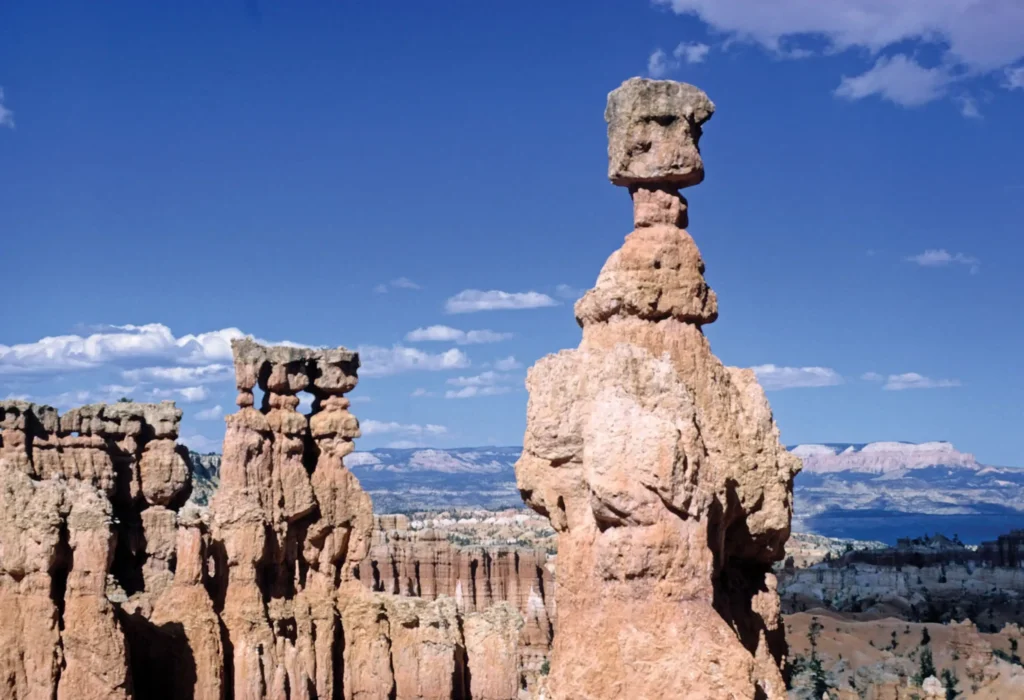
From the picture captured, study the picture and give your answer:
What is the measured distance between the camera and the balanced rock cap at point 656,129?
37.4 ft

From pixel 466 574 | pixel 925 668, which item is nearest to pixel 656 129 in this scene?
pixel 925 668

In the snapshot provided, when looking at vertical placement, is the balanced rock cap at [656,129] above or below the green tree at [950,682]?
above

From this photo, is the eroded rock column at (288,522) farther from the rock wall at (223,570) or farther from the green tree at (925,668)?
the green tree at (925,668)

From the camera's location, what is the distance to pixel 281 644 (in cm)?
2394

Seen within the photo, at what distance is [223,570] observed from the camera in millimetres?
23781

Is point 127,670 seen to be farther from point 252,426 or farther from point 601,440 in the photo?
point 601,440

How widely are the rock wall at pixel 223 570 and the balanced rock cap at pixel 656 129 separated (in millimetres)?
11257

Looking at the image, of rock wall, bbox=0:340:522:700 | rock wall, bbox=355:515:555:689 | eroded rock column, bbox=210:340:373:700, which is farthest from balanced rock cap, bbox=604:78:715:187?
rock wall, bbox=355:515:555:689

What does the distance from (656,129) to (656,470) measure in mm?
3643

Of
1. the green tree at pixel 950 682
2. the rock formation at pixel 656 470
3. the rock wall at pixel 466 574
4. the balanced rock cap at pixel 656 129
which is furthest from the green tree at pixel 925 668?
the balanced rock cap at pixel 656 129

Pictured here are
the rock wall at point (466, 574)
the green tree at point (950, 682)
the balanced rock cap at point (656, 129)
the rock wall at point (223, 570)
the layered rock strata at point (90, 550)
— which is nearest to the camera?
the balanced rock cap at point (656, 129)

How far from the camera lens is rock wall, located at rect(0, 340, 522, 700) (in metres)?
19.1

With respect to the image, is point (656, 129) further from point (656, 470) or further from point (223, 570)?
point (223, 570)

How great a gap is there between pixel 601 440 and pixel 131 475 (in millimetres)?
21362
